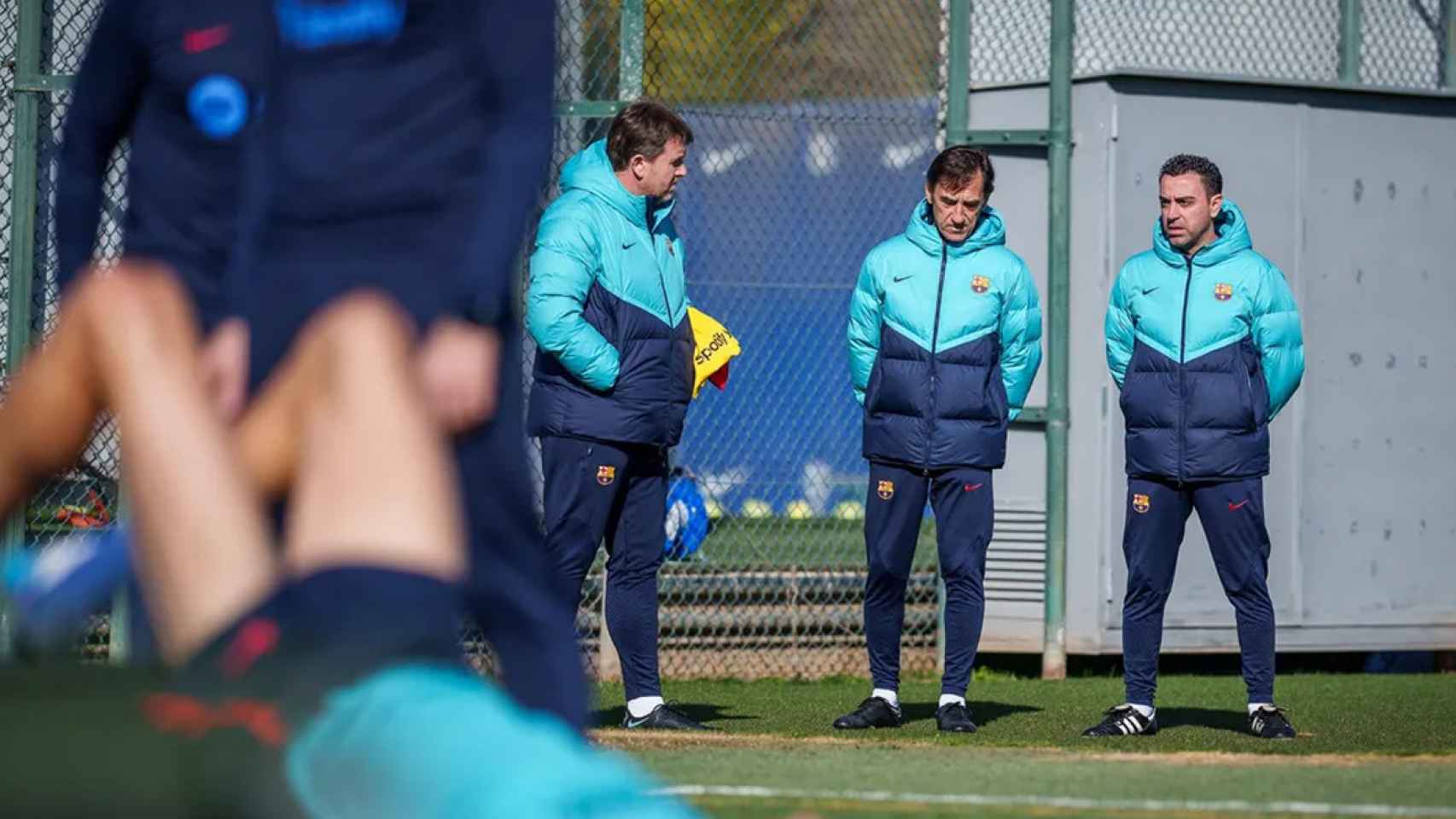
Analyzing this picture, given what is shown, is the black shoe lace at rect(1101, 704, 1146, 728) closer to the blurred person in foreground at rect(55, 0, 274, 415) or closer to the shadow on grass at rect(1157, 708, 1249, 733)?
the shadow on grass at rect(1157, 708, 1249, 733)

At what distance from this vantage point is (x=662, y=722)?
8492 millimetres

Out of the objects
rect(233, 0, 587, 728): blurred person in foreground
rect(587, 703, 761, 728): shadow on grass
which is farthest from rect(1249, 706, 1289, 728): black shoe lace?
rect(233, 0, 587, 728): blurred person in foreground

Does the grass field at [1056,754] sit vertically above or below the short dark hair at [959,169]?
below

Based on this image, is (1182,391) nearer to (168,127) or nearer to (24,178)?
(24,178)

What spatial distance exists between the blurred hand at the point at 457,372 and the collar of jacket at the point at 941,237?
238 inches

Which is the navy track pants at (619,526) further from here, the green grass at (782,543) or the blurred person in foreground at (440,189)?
the blurred person in foreground at (440,189)

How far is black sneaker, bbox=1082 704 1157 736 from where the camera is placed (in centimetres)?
865

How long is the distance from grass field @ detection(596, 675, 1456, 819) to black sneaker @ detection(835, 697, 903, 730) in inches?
4.3

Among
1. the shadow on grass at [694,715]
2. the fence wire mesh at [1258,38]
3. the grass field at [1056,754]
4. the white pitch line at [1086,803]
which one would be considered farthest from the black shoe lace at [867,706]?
the fence wire mesh at [1258,38]

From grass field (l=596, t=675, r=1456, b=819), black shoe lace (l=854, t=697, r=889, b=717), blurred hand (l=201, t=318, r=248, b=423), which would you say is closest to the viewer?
blurred hand (l=201, t=318, r=248, b=423)

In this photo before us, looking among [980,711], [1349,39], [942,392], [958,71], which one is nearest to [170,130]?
[942,392]

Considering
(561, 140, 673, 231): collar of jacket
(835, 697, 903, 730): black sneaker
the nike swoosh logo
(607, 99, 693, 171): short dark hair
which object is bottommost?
(835, 697, 903, 730): black sneaker

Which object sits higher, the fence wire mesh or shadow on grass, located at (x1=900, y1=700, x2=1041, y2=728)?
the fence wire mesh

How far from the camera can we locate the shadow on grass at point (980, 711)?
935 cm
